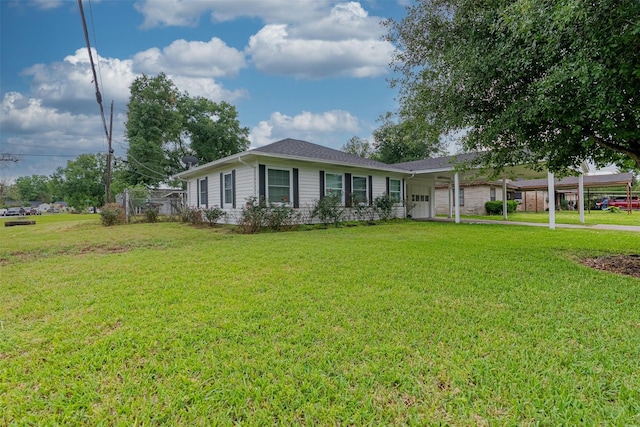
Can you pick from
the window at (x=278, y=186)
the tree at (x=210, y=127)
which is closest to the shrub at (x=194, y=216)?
the window at (x=278, y=186)

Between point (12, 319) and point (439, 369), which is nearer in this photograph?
point (439, 369)

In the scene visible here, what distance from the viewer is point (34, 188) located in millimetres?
73500

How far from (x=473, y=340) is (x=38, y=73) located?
1350 centimetres

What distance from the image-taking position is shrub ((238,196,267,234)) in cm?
1012

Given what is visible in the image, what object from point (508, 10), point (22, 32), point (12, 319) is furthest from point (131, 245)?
point (508, 10)

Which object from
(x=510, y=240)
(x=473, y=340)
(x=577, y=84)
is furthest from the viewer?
(x=510, y=240)

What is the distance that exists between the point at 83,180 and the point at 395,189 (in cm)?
4909

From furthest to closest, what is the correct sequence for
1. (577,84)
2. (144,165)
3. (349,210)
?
1. (144,165)
2. (349,210)
3. (577,84)

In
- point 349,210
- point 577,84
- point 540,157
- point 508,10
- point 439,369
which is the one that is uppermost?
point 508,10

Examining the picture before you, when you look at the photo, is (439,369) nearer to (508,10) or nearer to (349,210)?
(508,10)

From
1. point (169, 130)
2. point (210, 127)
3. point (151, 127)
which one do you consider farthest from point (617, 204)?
point (151, 127)

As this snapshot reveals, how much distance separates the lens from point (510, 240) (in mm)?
8070

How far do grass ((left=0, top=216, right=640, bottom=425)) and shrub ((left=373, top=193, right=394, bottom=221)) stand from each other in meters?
9.21

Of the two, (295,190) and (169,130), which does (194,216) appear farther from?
(169,130)
